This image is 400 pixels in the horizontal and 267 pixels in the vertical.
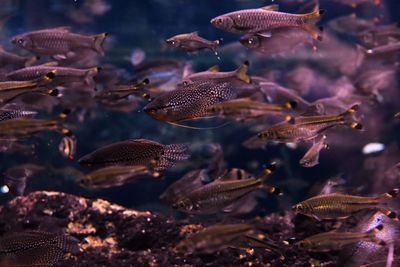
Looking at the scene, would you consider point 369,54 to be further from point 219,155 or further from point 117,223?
point 117,223

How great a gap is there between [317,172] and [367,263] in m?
8.17

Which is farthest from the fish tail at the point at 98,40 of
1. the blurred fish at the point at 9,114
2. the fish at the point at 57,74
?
the blurred fish at the point at 9,114

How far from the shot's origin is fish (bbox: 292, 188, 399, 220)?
13.2ft

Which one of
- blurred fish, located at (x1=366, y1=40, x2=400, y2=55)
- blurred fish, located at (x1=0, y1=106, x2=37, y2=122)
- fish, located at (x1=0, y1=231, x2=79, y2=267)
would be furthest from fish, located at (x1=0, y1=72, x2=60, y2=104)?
blurred fish, located at (x1=366, y1=40, x2=400, y2=55)

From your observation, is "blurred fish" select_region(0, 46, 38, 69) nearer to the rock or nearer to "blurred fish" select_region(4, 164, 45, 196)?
"blurred fish" select_region(4, 164, 45, 196)

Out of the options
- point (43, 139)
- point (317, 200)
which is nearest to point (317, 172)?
point (43, 139)

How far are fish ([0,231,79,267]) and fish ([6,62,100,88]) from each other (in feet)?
6.64

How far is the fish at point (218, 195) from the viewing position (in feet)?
11.9

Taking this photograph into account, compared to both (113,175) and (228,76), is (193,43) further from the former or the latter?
(113,175)

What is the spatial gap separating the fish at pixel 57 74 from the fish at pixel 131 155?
6.00 ft

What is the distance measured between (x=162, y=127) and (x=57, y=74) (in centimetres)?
981

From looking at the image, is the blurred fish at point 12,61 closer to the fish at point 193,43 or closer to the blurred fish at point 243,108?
the fish at point 193,43

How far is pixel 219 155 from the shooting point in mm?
7574

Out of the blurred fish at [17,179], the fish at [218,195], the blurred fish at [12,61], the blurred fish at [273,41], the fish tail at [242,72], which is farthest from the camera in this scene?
the blurred fish at [12,61]
